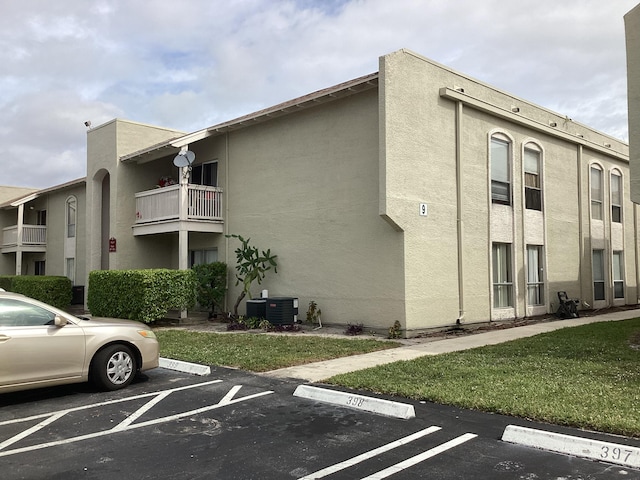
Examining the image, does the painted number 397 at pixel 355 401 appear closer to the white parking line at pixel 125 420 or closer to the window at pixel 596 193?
the white parking line at pixel 125 420

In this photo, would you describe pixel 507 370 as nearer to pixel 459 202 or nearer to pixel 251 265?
pixel 459 202

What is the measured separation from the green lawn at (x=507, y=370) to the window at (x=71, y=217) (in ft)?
49.2

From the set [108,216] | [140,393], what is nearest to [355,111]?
[140,393]

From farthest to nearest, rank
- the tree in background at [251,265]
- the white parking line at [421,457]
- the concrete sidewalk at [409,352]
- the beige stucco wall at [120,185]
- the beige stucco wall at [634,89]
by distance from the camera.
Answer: the beige stucco wall at [120,185]
the tree in background at [251,265]
the beige stucco wall at [634,89]
the concrete sidewalk at [409,352]
the white parking line at [421,457]

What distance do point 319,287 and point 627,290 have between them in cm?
1395

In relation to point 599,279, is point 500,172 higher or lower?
higher

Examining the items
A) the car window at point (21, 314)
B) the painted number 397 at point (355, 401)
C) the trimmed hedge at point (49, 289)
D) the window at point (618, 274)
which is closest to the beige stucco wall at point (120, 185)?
the trimmed hedge at point (49, 289)

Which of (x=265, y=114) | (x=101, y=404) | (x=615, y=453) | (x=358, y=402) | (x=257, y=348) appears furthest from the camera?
(x=265, y=114)

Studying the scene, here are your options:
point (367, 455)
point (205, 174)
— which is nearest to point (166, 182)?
point (205, 174)

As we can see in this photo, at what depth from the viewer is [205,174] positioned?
1872 centimetres

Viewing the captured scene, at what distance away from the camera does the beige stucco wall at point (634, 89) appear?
33.8ft

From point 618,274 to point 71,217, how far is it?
23.4 meters

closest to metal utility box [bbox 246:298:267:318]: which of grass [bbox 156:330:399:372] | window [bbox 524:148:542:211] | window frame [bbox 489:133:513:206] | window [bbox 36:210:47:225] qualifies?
grass [bbox 156:330:399:372]

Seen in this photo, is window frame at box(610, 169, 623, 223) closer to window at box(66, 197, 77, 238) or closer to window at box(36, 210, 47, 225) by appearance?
window at box(66, 197, 77, 238)
